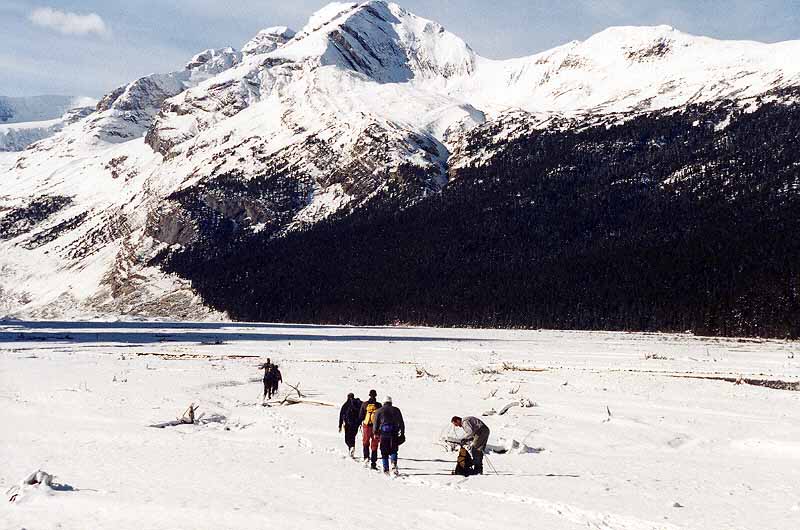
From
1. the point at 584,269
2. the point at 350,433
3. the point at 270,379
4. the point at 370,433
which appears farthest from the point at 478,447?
the point at 584,269

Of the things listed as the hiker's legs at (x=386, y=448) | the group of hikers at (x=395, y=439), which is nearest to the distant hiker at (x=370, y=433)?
the group of hikers at (x=395, y=439)

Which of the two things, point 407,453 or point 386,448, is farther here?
point 407,453

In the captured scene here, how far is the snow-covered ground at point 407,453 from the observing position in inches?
543

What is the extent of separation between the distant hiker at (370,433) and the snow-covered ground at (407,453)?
0.63 m

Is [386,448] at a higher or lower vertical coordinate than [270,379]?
lower

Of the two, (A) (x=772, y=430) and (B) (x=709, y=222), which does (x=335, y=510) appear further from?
(B) (x=709, y=222)

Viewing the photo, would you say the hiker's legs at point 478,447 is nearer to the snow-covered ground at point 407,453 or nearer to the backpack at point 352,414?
the snow-covered ground at point 407,453

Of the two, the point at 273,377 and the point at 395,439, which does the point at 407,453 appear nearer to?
the point at 395,439

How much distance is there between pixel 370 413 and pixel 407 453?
2.17 m

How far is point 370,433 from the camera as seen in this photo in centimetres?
1969

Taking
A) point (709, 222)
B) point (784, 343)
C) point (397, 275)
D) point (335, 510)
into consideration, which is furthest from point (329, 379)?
point (709, 222)

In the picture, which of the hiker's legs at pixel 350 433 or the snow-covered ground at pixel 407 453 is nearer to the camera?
the snow-covered ground at pixel 407 453

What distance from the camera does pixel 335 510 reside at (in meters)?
13.8

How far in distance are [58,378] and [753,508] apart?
1460 inches
